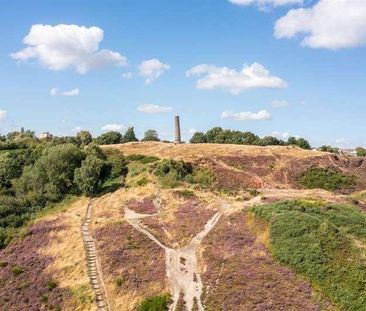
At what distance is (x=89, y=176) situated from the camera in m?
67.1

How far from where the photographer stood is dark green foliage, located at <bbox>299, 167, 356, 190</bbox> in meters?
64.9

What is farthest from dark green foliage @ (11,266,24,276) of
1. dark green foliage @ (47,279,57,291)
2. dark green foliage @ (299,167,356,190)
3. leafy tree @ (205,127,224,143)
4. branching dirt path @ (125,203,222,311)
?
leafy tree @ (205,127,224,143)

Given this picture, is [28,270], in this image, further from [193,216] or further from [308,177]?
[308,177]

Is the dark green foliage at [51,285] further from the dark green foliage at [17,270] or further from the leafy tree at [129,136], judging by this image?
the leafy tree at [129,136]

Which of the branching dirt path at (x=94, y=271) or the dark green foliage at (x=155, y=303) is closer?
the dark green foliage at (x=155, y=303)

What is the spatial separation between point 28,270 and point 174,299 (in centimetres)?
1957

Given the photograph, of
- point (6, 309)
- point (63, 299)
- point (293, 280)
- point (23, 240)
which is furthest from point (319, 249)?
point (23, 240)

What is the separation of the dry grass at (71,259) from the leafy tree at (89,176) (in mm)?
5909

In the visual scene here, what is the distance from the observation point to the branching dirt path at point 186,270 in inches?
1462

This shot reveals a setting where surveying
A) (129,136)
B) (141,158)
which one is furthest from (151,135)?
(141,158)

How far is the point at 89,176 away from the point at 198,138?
51.3 metres

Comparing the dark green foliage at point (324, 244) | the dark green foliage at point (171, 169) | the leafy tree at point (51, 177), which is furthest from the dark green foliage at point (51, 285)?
the dark green foliage at point (171, 169)

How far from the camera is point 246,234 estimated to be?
4497 cm

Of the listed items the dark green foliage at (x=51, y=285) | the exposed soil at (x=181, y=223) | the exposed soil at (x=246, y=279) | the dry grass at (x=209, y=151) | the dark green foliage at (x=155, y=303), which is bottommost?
the dark green foliage at (x=51, y=285)
